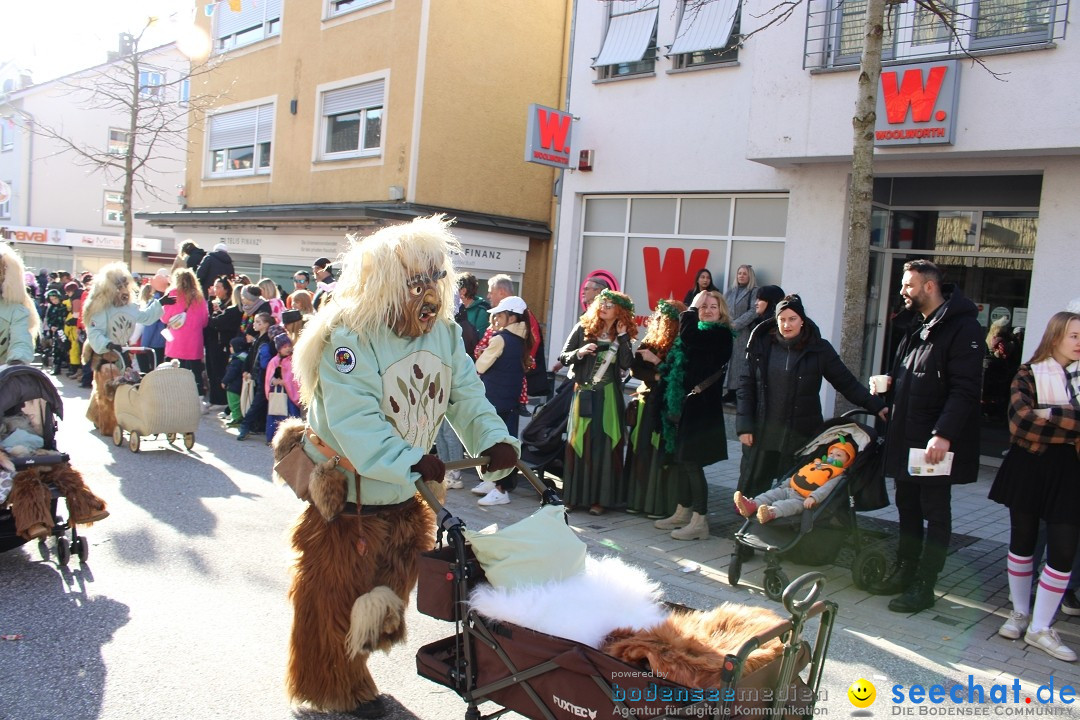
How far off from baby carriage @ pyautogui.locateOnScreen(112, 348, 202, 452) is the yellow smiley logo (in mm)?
7325

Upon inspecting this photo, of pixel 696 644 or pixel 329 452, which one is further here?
pixel 329 452

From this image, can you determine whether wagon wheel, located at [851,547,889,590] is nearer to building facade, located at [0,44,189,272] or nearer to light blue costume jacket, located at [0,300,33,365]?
light blue costume jacket, located at [0,300,33,365]

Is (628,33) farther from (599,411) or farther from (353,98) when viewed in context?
(599,411)

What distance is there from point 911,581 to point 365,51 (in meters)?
15.8

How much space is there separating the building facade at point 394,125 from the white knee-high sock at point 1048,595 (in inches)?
503

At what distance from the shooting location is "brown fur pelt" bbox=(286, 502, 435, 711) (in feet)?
11.8

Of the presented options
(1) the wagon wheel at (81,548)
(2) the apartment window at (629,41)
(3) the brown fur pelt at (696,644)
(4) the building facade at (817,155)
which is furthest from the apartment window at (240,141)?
(3) the brown fur pelt at (696,644)

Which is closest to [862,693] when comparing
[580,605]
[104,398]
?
[580,605]

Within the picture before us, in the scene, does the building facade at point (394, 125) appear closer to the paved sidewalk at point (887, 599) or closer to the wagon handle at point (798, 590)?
the paved sidewalk at point (887, 599)

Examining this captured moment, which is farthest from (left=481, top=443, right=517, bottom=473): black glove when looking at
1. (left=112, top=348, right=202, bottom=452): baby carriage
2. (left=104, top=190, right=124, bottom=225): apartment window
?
(left=104, top=190, right=124, bottom=225): apartment window

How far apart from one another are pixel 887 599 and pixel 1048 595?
3.41ft

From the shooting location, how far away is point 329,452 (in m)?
3.67

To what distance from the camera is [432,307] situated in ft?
12.0

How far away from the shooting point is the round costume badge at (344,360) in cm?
347
